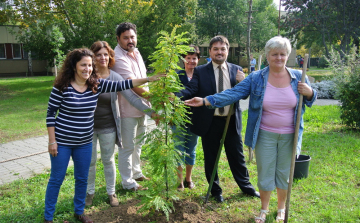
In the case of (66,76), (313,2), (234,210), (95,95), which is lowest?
(234,210)

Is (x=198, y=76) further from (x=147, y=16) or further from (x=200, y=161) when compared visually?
(x=147, y=16)

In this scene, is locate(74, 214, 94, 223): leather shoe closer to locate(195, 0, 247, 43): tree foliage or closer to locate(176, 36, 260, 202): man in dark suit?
locate(176, 36, 260, 202): man in dark suit

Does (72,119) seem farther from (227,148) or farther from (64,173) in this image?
(227,148)

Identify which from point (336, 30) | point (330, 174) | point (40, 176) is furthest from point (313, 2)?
point (40, 176)

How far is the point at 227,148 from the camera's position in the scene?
4.13m

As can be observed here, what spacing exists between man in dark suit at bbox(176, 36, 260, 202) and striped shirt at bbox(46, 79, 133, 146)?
1.24 metres

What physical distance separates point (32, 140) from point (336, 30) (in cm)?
2019

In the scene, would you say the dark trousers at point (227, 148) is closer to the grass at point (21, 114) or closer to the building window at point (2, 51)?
the grass at point (21, 114)

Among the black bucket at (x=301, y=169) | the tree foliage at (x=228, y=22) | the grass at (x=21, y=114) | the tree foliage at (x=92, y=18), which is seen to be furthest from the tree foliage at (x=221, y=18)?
the black bucket at (x=301, y=169)

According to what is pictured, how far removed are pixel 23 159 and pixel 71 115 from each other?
3.58 metres

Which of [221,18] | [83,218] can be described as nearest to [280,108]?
[83,218]

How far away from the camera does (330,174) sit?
200 inches

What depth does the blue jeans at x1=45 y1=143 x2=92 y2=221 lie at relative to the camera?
127 inches

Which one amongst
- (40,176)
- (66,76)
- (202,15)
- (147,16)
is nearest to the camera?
(66,76)
